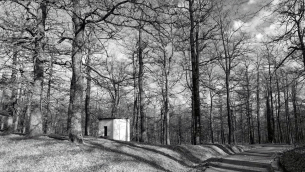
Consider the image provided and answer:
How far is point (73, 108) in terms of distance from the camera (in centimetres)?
882

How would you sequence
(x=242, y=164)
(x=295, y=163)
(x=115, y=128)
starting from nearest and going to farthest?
(x=295, y=163)
(x=242, y=164)
(x=115, y=128)

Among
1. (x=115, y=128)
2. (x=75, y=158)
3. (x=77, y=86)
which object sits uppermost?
(x=77, y=86)

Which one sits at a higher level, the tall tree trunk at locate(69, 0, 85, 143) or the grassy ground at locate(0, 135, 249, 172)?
the tall tree trunk at locate(69, 0, 85, 143)

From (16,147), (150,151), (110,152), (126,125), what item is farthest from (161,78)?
(16,147)

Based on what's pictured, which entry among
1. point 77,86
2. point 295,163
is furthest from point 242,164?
point 77,86

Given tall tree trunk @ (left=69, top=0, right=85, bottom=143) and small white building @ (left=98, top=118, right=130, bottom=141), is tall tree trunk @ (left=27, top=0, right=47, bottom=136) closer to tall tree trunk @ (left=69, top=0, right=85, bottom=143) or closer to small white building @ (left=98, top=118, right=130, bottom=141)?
tall tree trunk @ (left=69, top=0, right=85, bottom=143)

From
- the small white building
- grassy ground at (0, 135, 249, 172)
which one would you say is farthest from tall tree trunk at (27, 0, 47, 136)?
the small white building

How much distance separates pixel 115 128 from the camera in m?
19.8

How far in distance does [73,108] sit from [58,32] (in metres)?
3.87

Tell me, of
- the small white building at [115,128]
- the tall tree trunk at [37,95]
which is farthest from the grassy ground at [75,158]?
the small white building at [115,128]

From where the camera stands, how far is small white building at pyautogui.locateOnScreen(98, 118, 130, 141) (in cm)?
1967

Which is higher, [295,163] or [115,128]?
[115,128]

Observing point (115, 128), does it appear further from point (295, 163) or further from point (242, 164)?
point (295, 163)

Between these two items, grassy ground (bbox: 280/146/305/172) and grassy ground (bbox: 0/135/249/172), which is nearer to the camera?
grassy ground (bbox: 0/135/249/172)
